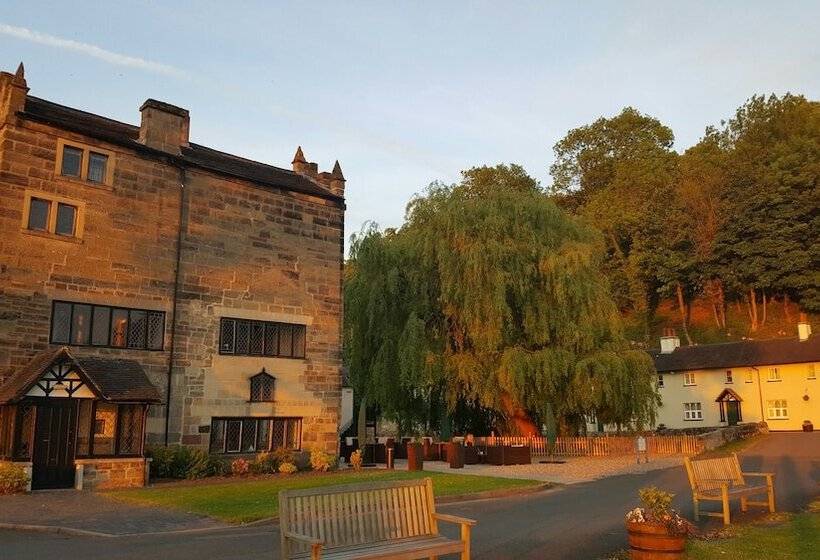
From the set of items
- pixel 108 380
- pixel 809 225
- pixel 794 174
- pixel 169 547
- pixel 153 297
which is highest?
pixel 794 174

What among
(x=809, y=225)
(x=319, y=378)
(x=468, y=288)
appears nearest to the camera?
(x=319, y=378)

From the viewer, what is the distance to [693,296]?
68.4 m

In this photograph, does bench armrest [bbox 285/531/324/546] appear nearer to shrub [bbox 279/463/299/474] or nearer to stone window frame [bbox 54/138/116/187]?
shrub [bbox 279/463/299/474]

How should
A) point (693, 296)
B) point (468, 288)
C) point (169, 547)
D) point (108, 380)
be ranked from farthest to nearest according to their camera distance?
1. point (693, 296)
2. point (468, 288)
3. point (108, 380)
4. point (169, 547)

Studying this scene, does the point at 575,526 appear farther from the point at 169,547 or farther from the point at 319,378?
the point at 319,378

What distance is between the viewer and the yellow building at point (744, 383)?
4691cm

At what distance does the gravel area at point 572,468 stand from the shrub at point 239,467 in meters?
6.30

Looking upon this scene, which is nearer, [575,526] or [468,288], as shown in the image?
[575,526]

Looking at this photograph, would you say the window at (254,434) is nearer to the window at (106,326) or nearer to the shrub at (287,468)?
the shrub at (287,468)

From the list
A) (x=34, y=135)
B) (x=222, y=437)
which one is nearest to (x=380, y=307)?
(x=222, y=437)

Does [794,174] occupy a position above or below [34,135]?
above

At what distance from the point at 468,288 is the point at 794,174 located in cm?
4646

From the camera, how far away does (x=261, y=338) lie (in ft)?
79.4

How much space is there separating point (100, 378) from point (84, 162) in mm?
6558
